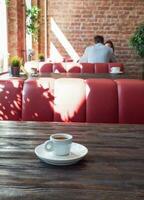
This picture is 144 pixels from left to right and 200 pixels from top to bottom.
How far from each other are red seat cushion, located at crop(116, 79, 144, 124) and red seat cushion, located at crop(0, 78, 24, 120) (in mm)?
693

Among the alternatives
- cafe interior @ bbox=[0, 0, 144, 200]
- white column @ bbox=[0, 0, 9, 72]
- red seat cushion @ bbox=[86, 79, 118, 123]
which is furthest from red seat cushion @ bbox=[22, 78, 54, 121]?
white column @ bbox=[0, 0, 9, 72]

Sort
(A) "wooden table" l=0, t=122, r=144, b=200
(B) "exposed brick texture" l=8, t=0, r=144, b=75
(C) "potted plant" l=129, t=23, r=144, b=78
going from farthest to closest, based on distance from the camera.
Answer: (B) "exposed brick texture" l=8, t=0, r=144, b=75 < (C) "potted plant" l=129, t=23, r=144, b=78 < (A) "wooden table" l=0, t=122, r=144, b=200

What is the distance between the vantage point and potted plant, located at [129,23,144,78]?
21.6 ft

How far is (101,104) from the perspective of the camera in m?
2.26

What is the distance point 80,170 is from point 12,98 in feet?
4.78

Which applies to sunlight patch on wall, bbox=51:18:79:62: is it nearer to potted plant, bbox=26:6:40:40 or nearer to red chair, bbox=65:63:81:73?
potted plant, bbox=26:6:40:40

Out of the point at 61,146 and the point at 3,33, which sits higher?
the point at 3,33

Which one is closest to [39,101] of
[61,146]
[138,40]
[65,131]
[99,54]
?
[65,131]

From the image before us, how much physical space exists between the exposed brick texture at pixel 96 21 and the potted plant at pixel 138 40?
20 cm

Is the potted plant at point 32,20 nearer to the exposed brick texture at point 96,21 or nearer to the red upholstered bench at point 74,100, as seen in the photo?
the exposed brick texture at point 96,21

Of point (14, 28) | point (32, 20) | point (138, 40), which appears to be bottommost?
point (138, 40)

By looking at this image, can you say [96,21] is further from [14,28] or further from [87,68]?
[87,68]

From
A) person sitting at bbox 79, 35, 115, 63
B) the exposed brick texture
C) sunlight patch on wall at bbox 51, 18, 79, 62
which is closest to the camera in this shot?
person sitting at bbox 79, 35, 115, 63

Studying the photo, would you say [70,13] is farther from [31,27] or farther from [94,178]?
[94,178]
